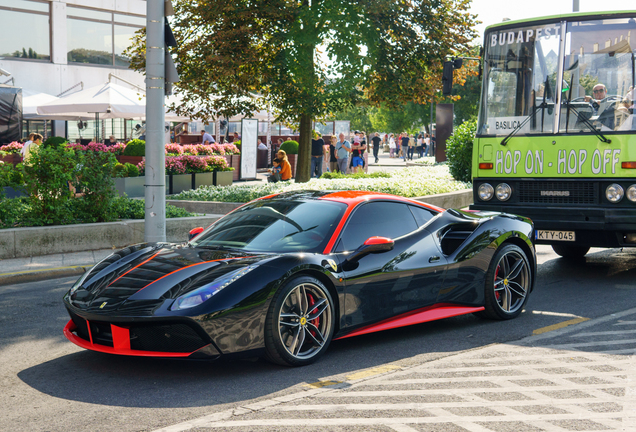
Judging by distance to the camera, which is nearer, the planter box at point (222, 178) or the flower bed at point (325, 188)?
the flower bed at point (325, 188)

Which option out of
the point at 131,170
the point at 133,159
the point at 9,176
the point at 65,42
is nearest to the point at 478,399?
the point at 9,176

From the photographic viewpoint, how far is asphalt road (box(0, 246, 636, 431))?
4414 mm

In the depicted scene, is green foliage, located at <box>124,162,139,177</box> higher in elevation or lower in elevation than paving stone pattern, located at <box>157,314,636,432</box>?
higher

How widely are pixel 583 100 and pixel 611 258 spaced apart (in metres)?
3.14

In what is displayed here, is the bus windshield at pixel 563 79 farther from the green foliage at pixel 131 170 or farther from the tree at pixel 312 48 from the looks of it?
the green foliage at pixel 131 170

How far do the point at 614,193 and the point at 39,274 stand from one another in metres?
7.13

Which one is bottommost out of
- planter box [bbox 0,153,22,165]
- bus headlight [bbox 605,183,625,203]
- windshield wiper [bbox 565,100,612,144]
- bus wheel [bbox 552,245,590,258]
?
bus wheel [bbox 552,245,590,258]

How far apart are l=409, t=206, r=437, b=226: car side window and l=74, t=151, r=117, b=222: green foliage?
21.8 ft

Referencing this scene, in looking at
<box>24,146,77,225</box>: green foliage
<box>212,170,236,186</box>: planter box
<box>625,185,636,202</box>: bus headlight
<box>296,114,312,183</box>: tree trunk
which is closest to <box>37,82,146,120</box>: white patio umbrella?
<box>212,170,236,186</box>: planter box

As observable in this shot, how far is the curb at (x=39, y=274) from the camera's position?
29.8 ft

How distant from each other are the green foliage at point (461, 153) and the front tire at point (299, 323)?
53.4 ft

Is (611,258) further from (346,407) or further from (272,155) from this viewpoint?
(272,155)

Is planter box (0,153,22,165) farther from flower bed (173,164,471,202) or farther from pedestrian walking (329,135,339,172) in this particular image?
pedestrian walking (329,135,339,172)

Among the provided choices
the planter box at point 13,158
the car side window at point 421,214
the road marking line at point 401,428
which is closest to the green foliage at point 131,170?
the planter box at point 13,158
